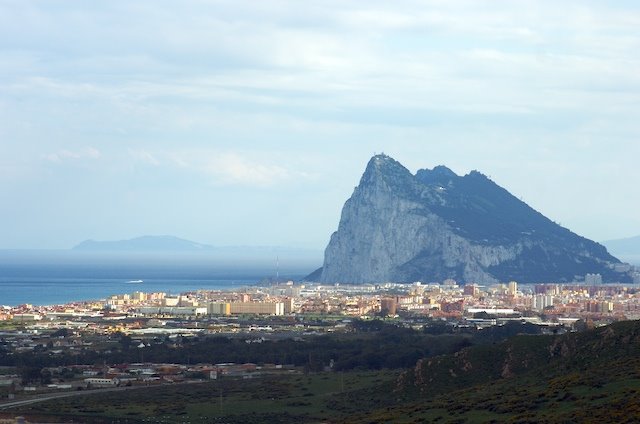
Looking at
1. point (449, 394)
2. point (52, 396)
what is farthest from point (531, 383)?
point (52, 396)

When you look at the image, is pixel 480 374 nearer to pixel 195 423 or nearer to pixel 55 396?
pixel 195 423

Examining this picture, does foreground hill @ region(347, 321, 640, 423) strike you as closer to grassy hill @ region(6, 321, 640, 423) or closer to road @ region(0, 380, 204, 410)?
grassy hill @ region(6, 321, 640, 423)

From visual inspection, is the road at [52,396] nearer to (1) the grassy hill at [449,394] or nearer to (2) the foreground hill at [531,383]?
(1) the grassy hill at [449,394]

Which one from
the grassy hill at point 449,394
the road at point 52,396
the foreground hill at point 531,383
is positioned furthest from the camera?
the road at point 52,396

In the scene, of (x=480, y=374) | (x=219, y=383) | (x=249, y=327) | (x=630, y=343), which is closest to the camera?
(x=630, y=343)

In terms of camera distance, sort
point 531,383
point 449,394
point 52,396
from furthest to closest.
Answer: point 52,396
point 449,394
point 531,383

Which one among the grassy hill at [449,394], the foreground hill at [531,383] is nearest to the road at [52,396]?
the grassy hill at [449,394]

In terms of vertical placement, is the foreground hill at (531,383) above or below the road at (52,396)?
above

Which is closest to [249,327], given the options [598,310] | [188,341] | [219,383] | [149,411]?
[188,341]

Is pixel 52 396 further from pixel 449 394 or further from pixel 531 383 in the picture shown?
pixel 531 383

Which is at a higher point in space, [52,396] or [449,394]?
[449,394]

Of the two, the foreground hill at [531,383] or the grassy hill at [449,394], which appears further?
the grassy hill at [449,394]
